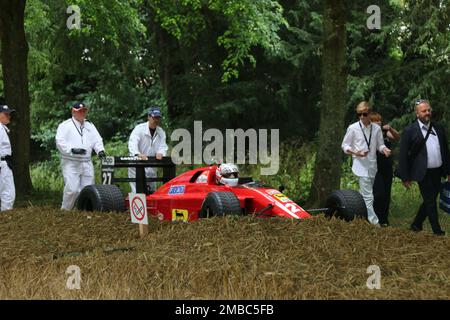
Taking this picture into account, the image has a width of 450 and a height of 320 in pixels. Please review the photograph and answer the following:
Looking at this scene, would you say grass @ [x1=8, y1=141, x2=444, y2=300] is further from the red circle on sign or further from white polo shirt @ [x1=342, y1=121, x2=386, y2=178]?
white polo shirt @ [x1=342, y1=121, x2=386, y2=178]

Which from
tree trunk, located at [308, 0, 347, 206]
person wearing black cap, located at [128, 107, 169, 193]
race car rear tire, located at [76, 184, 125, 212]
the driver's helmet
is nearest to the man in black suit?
the driver's helmet

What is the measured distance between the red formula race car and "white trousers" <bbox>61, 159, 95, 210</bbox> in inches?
27.1

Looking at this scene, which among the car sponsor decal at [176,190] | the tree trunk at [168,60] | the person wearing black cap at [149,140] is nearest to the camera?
the car sponsor decal at [176,190]

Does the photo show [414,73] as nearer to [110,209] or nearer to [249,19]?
[249,19]

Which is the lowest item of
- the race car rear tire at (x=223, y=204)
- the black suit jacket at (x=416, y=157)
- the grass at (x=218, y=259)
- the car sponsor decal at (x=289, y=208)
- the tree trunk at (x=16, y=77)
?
the grass at (x=218, y=259)

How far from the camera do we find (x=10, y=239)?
856 cm

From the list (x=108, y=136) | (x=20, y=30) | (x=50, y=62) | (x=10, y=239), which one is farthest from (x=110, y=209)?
(x=108, y=136)

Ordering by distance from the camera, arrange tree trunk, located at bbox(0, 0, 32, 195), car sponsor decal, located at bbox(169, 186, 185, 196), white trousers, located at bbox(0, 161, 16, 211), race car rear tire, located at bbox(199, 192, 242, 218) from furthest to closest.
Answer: tree trunk, located at bbox(0, 0, 32, 195) → white trousers, located at bbox(0, 161, 16, 211) → car sponsor decal, located at bbox(169, 186, 185, 196) → race car rear tire, located at bbox(199, 192, 242, 218)

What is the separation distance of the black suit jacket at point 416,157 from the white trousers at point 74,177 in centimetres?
489

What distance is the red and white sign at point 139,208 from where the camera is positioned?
8.20m

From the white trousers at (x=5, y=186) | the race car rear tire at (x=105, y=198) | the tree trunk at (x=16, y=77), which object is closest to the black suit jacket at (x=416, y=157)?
the race car rear tire at (x=105, y=198)

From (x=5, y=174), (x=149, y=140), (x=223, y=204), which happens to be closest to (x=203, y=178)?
(x=223, y=204)

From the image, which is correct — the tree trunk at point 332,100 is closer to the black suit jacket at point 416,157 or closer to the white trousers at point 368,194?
the white trousers at point 368,194

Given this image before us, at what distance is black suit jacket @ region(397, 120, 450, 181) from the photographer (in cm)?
1030
